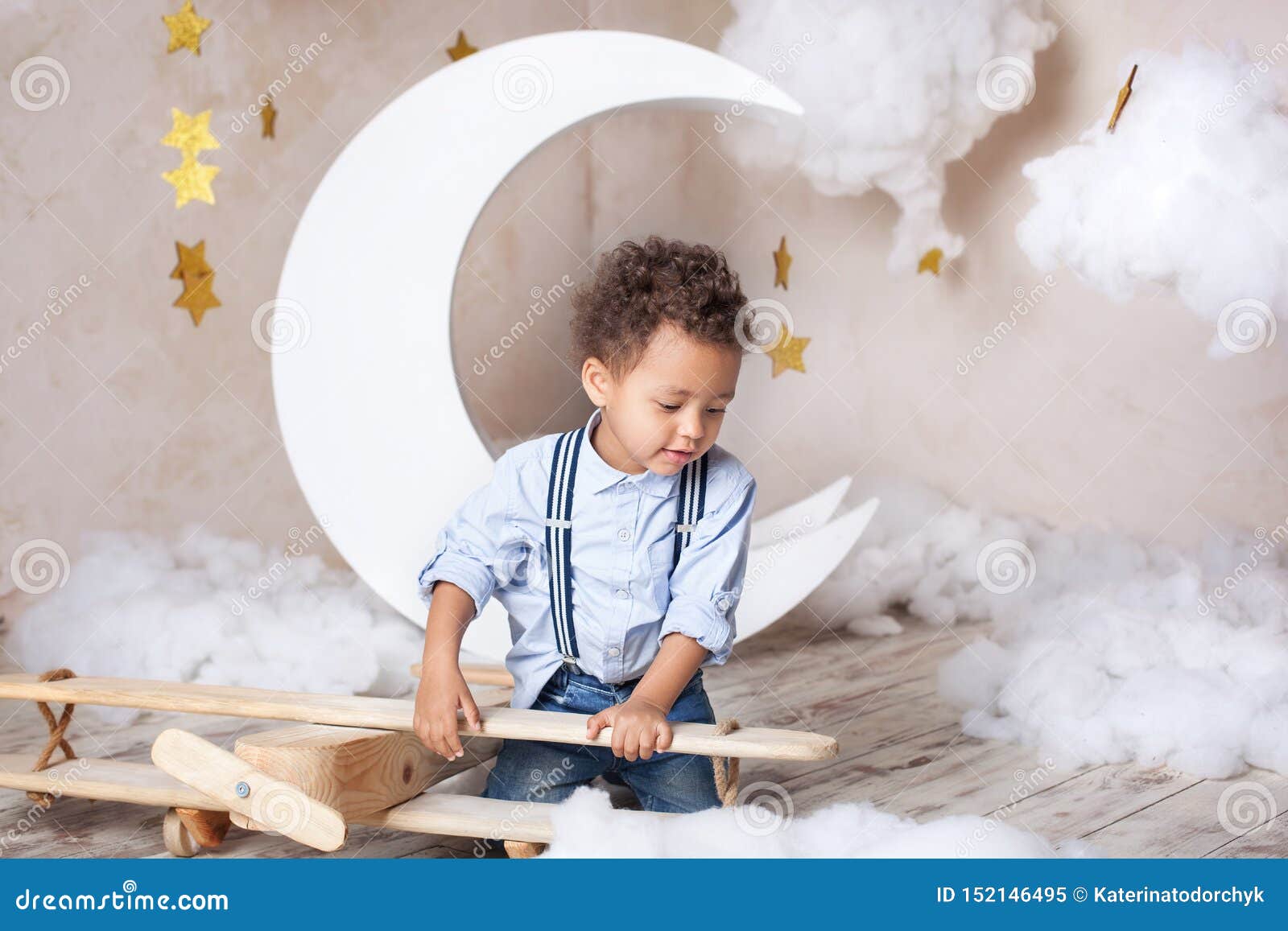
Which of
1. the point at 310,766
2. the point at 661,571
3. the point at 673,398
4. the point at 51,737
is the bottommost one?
the point at 310,766

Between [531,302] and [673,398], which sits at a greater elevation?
[531,302]

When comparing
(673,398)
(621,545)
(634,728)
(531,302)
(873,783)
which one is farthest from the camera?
(531,302)

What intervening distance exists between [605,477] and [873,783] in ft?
1.93

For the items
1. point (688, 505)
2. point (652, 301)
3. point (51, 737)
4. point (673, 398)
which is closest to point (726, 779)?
point (688, 505)

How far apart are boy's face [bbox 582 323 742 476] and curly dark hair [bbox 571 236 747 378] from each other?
0.01 metres

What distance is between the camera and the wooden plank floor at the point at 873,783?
1.48 m

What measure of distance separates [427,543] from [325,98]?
1225 mm

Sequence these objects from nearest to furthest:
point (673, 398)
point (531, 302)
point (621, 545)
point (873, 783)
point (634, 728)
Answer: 1. point (634, 728)
2. point (673, 398)
3. point (621, 545)
4. point (873, 783)
5. point (531, 302)

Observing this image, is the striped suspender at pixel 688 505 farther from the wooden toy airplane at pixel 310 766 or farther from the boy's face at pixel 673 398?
the wooden toy airplane at pixel 310 766

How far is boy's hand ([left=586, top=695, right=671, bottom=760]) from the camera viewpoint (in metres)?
1.27

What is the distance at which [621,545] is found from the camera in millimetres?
1486

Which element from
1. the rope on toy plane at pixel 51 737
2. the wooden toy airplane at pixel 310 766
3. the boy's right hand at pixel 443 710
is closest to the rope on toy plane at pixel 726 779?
the wooden toy airplane at pixel 310 766

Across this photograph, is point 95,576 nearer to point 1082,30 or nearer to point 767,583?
point 767,583

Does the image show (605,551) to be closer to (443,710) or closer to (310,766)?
(443,710)
